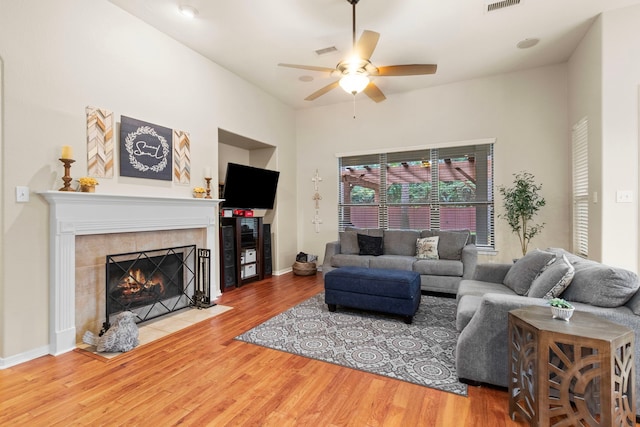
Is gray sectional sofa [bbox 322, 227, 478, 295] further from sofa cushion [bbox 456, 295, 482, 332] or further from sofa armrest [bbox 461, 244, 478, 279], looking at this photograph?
sofa cushion [bbox 456, 295, 482, 332]

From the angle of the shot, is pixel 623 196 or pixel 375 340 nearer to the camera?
pixel 375 340

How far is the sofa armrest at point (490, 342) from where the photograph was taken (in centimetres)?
194

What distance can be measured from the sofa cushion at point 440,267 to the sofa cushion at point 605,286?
7.10 ft

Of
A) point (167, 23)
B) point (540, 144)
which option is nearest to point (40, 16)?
point (167, 23)

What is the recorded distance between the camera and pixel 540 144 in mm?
4516

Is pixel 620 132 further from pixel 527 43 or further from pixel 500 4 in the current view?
pixel 500 4

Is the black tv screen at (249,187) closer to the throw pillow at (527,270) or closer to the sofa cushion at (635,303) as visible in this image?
the throw pillow at (527,270)

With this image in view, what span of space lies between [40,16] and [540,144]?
5.97 meters

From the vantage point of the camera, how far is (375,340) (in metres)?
2.78

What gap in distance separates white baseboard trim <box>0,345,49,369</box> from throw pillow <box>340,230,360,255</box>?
377cm

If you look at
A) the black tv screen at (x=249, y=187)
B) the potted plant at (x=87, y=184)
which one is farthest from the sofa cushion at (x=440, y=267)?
the potted plant at (x=87, y=184)

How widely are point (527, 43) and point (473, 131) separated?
4.50 feet

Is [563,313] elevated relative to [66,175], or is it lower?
lower

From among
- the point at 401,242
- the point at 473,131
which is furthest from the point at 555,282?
the point at 473,131
